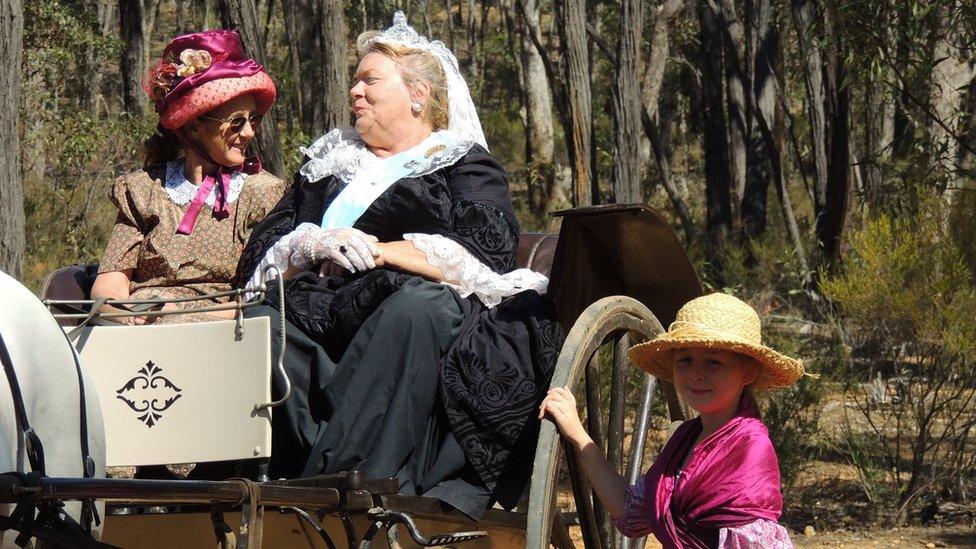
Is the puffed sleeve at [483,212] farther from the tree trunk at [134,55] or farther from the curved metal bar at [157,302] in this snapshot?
the tree trunk at [134,55]

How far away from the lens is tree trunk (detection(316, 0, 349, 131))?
7688mm

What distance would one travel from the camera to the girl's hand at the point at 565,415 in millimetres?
3152

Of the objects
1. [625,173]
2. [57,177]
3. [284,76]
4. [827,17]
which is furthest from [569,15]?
[284,76]

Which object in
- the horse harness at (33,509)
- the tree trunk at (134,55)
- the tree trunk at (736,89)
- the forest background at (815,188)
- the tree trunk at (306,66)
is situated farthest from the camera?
the tree trunk at (306,66)

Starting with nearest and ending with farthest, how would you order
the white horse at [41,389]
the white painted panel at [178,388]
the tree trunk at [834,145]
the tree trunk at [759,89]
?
1. the white horse at [41,389]
2. the white painted panel at [178,388]
3. the tree trunk at [834,145]
4. the tree trunk at [759,89]

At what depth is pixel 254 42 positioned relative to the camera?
20.9 feet

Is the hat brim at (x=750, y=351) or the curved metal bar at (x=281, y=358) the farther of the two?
the curved metal bar at (x=281, y=358)

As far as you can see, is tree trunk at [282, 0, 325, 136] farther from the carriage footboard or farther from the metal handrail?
the carriage footboard

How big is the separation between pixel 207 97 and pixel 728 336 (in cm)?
189

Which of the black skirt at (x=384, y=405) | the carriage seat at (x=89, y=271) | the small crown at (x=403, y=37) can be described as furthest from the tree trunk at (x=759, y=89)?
the black skirt at (x=384, y=405)

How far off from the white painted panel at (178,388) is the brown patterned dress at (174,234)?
656 mm

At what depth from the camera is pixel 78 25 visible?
1834cm

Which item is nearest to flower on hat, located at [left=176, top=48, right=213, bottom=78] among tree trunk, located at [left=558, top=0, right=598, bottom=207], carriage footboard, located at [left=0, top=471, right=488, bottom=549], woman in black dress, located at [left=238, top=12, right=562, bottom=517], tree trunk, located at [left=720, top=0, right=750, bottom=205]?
woman in black dress, located at [left=238, top=12, right=562, bottom=517]

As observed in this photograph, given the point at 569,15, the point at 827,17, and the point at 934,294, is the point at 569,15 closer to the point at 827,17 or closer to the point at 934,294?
the point at 827,17
